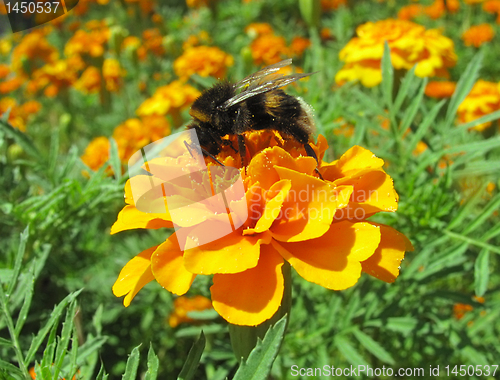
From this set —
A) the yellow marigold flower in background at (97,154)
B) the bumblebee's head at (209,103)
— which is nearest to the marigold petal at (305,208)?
the bumblebee's head at (209,103)

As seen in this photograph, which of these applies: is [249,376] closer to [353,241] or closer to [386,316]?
[353,241]

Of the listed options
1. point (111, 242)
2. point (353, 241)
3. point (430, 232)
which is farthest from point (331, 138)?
point (111, 242)

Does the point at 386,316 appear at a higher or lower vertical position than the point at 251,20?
lower

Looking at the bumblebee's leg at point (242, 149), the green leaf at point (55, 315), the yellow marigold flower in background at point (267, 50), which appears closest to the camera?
the green leaf at point (55, 315)

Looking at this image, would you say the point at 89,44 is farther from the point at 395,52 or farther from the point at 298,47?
the point at 395,52

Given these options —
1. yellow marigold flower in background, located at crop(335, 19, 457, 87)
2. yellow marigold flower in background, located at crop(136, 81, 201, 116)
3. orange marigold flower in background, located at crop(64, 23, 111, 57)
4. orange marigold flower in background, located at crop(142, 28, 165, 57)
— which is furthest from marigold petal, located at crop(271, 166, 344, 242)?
orange marigold flower in background, located at crop(142, 28, 165, 57)

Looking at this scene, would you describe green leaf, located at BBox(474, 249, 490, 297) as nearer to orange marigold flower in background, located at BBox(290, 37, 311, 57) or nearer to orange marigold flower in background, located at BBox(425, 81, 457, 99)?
orange marigold flower in background, located at BBox(425, 81, 457, 99)

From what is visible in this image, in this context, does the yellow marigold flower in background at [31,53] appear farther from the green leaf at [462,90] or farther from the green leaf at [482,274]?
the green leaf at [482,274]

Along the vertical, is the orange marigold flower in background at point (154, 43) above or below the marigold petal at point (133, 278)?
below
